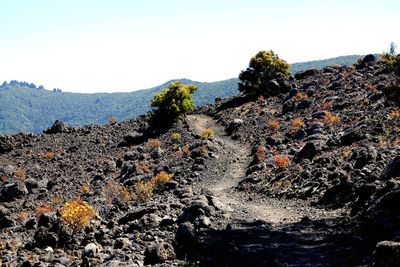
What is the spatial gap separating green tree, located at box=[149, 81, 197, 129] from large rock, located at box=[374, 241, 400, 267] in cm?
3850

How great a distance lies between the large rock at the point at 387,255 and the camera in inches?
309

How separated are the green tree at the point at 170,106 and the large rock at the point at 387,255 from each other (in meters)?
38.5

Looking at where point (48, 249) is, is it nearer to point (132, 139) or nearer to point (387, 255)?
point (387, 255)

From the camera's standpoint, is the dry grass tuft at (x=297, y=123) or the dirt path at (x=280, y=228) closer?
the dirt path at (x=280, y=228)

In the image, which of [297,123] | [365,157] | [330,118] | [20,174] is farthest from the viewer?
[20,174]

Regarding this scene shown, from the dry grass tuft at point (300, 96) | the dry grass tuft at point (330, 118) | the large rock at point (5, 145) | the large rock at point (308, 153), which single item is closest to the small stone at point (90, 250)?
the large rock at point (308, 153)

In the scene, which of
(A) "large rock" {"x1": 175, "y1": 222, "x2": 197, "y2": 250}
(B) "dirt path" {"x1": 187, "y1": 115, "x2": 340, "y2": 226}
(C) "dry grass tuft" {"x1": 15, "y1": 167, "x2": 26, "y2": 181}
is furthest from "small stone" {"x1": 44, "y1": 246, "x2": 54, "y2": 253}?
(C) "dry grass tuft" {"x1": 15, "y1": 167, "x2": 26, "y2": 181}

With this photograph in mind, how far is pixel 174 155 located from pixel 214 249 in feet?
69.3

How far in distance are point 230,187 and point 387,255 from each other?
16.5 metres

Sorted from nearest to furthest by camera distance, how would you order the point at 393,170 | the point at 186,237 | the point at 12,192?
the point at 186,237
the point at 393,170
the point at 12,192

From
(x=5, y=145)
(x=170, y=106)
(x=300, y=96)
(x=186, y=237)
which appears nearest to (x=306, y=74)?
(x=300, y=96)

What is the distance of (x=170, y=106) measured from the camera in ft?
154

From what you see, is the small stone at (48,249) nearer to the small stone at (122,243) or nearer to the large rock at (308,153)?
the small stone at (122,243)

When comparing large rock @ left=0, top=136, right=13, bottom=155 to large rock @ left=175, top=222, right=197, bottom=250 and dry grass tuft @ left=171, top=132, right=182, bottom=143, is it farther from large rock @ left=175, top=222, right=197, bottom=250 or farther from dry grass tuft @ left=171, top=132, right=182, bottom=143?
large rock @ left=175, top=222, right=197, bottom=250
